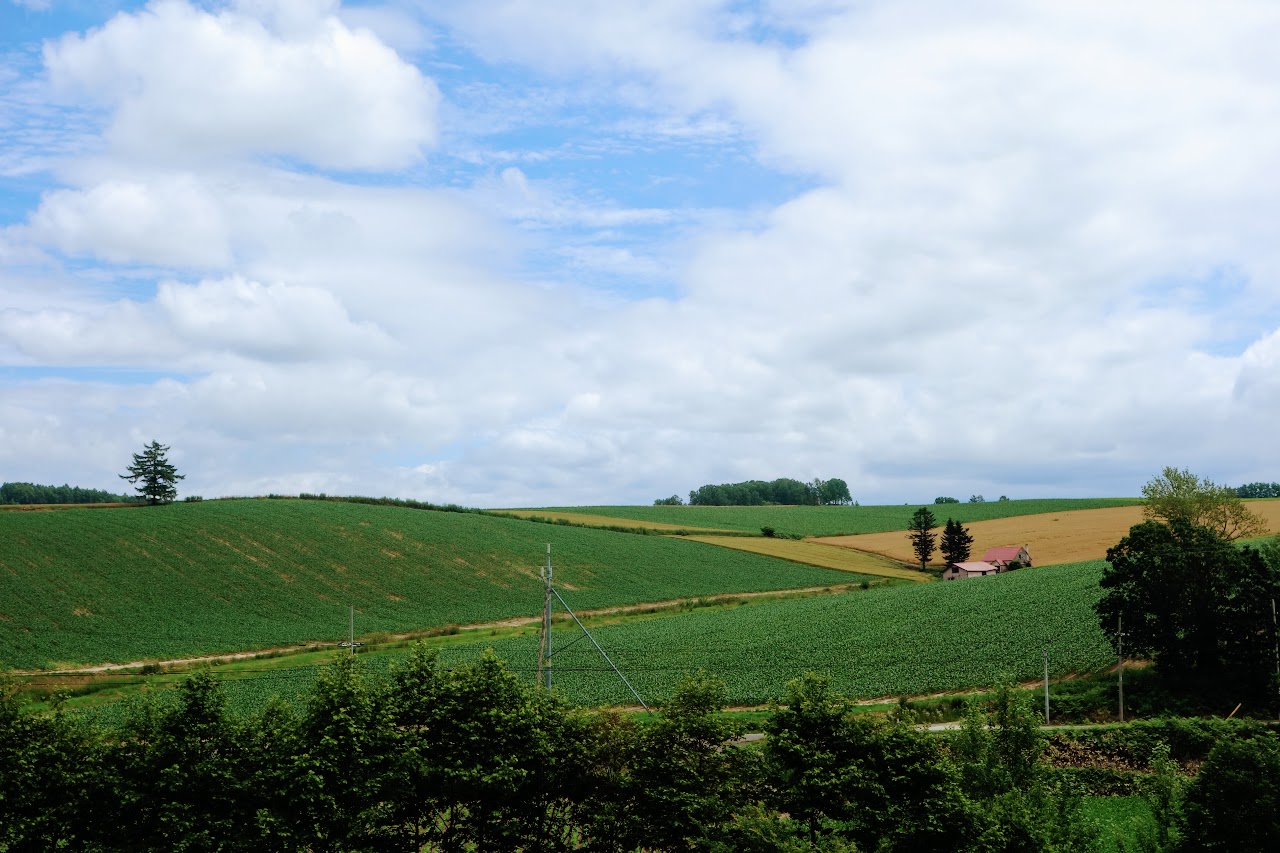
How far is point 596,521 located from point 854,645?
69.0 meters

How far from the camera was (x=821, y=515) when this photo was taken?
137m

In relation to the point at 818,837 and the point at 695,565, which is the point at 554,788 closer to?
the point at 818,837

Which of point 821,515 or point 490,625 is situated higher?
point 821,515

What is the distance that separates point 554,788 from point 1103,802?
17601mm

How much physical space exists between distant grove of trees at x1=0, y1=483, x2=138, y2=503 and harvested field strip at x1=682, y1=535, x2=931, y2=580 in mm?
98789

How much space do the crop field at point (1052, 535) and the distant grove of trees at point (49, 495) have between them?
112630 mm

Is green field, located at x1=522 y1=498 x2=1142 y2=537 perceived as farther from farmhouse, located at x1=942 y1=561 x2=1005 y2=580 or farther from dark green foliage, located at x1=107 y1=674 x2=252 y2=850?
dark green foliage, located at x1=107 y1=674 x2=252 y2=850

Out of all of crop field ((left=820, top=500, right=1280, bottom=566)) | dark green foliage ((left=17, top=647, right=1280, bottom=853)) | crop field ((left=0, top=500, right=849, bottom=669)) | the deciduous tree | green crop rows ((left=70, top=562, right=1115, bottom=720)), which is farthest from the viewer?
crop field ((left=820, top=500, right=1280, bottom=566))

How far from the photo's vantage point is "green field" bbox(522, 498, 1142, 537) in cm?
12356

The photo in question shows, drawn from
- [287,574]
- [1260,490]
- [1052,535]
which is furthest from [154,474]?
[1260,490]

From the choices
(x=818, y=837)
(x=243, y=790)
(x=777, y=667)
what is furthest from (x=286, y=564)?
(x=818, y=837)

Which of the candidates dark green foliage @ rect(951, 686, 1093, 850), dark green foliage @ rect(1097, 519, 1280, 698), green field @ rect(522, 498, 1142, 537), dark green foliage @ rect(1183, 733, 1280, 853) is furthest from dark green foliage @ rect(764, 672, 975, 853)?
green field @ rect(522, 498, 1142, 537)

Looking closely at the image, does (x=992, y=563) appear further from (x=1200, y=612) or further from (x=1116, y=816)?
(x=1116, y=816)

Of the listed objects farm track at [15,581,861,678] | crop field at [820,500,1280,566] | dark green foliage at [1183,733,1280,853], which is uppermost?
crop field at [820,500,1280,566]
